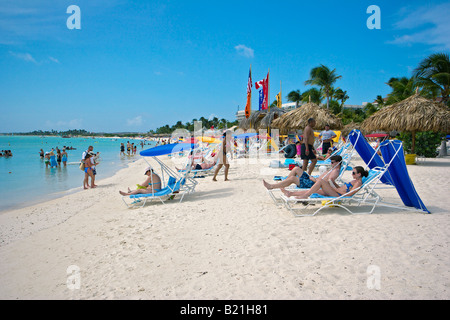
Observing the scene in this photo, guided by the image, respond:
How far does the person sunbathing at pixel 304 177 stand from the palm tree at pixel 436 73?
15.9 m

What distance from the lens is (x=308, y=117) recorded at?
591 inches

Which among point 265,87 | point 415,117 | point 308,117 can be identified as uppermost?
point 265,87

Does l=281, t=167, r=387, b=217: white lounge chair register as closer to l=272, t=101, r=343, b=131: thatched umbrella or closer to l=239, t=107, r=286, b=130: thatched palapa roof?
l=272, t=101, r=343, b=131: thatched umbrella

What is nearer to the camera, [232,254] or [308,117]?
[232,254]

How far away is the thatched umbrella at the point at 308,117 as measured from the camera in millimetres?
15047

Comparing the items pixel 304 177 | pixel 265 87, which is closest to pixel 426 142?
pixel 265 87

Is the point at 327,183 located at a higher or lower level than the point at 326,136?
lower

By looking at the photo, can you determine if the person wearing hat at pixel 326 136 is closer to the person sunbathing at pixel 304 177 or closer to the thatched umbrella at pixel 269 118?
the person sunbathing at pixel 304 177

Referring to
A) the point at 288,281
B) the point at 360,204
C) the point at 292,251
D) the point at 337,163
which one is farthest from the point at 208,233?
the point at 360,204

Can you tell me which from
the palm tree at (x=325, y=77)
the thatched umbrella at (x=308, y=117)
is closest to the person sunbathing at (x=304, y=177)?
the thatched umbrella at (x=308, y=117)

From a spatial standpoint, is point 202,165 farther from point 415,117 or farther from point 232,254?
point 415,117

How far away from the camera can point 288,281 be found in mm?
2547

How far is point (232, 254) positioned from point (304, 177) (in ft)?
8.92

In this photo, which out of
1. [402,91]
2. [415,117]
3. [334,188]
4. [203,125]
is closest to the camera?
[334,188]
